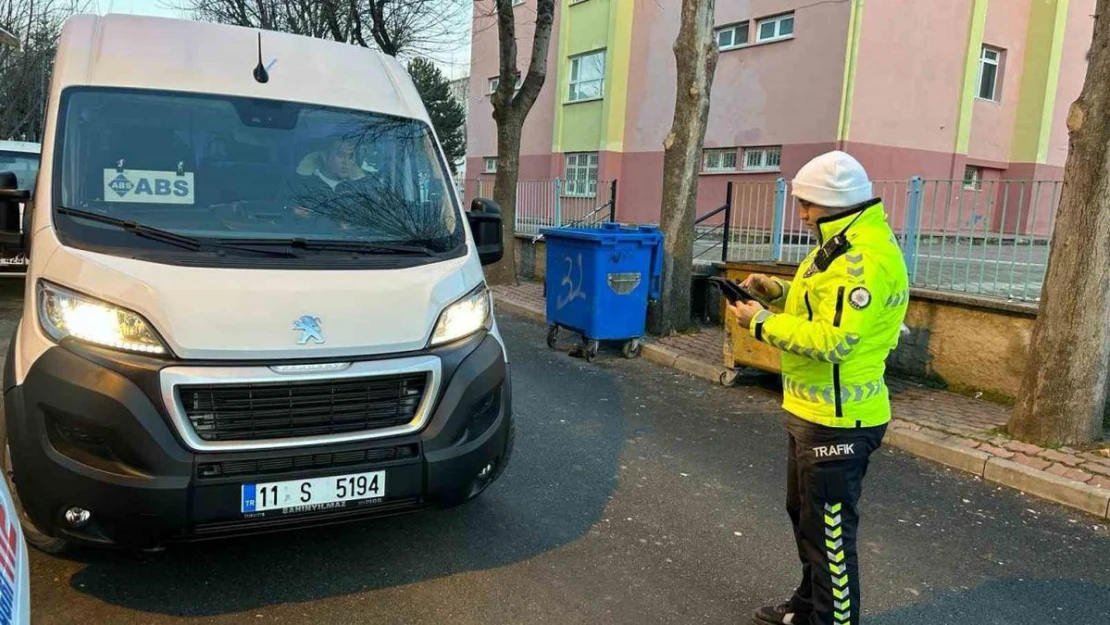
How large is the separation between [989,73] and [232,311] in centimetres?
2146

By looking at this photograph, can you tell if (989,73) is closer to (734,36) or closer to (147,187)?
(734,36)

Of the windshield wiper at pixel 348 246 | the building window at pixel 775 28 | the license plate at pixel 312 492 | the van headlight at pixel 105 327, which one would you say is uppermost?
the building window at pixel 775 28

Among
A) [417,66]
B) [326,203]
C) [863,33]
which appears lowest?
[326,203]

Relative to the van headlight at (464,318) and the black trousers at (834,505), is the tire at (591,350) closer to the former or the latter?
the van headlight at (464,318)

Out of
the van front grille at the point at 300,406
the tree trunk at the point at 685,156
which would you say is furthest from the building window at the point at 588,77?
the van front grille at the point at 300,406

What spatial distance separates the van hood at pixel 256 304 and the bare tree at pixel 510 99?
33.9 ft

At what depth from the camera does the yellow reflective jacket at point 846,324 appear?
102 inches

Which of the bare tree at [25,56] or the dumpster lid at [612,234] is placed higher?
the bare tree at [25,56]

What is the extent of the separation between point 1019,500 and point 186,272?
4836 mm

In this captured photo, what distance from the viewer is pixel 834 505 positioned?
2.78m

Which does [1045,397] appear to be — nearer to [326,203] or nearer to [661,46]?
[326,203]

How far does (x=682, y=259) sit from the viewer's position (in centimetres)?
912

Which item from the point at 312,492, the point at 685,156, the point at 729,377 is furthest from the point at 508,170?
the point at 312,492

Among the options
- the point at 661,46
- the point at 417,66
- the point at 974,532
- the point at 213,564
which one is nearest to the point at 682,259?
the point at 974,532
